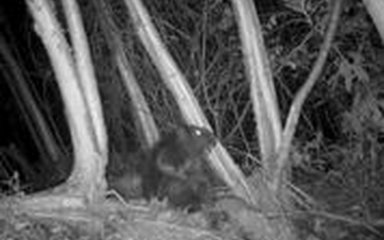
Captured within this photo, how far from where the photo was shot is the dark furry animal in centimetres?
365

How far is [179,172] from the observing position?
3.83 metres

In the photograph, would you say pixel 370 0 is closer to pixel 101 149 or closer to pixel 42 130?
pixel 101 149

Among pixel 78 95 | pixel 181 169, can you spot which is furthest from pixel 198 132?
pixel 78 95

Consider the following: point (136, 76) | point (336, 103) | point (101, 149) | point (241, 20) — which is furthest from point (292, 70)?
point (101, 149)

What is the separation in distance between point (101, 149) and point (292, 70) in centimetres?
184

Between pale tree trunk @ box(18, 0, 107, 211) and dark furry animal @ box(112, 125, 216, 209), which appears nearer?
pale tree trunk @ box(18, 0, 107, 211)

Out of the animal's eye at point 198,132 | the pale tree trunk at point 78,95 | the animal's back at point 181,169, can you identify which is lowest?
the animal's back at point 181,169

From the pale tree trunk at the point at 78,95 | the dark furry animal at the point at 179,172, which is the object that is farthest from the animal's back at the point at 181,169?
the pale tree trunk at the point at 78,95

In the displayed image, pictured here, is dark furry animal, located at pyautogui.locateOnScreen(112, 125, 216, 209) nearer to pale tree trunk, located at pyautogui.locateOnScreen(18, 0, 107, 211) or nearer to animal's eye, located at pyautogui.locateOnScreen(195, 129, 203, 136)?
animal's eye, located at pyautogui.locateOnScreen(195, 129, 203, 136)

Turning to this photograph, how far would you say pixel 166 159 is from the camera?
3.94 metres

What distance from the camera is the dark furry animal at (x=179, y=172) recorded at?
365 cm

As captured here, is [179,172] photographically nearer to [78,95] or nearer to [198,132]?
[198,132]

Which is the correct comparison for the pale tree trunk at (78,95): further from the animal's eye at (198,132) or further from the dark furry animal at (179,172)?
the animal's eye at (198,132)

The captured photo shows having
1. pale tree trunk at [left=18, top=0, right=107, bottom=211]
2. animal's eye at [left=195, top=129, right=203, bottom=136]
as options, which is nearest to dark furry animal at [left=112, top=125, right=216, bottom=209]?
animal's eye at [left=195, top=129, right=203, bottom=136]
